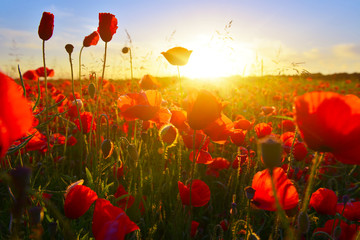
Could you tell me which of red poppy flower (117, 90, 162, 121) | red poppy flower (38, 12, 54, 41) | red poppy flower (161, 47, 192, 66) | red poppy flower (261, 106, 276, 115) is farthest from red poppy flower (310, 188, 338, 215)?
red poppy flower (38, 12, 54, 41)

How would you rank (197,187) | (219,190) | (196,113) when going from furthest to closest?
(219,190), (197,187), (196,113)

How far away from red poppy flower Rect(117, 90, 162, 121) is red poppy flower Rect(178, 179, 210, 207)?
0.39 m

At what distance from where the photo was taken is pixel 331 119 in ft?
2.07

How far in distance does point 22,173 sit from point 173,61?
1.74 meters

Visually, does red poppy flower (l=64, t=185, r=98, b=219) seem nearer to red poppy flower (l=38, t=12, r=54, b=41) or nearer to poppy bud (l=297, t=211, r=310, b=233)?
poppy bud (l=297, t=211, r=310, b=233)

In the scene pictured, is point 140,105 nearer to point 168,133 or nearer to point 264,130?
point 168,133

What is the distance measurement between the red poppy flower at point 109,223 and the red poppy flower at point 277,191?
505mm

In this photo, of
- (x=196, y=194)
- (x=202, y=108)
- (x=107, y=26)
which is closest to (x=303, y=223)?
(x=202, y=108)

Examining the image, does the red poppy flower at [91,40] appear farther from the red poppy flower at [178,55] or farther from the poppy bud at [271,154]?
the poppy bud at [271,154]

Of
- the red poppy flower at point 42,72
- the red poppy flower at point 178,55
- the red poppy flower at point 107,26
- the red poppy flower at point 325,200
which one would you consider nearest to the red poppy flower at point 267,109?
the red poppy flower at point 178,55

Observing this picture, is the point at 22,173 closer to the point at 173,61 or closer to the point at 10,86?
the point at 10,86

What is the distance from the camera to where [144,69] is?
3014 millimetres

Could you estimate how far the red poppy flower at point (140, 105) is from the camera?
53.4 inches

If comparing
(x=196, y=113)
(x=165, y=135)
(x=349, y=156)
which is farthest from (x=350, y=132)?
(x=165, y=135)
